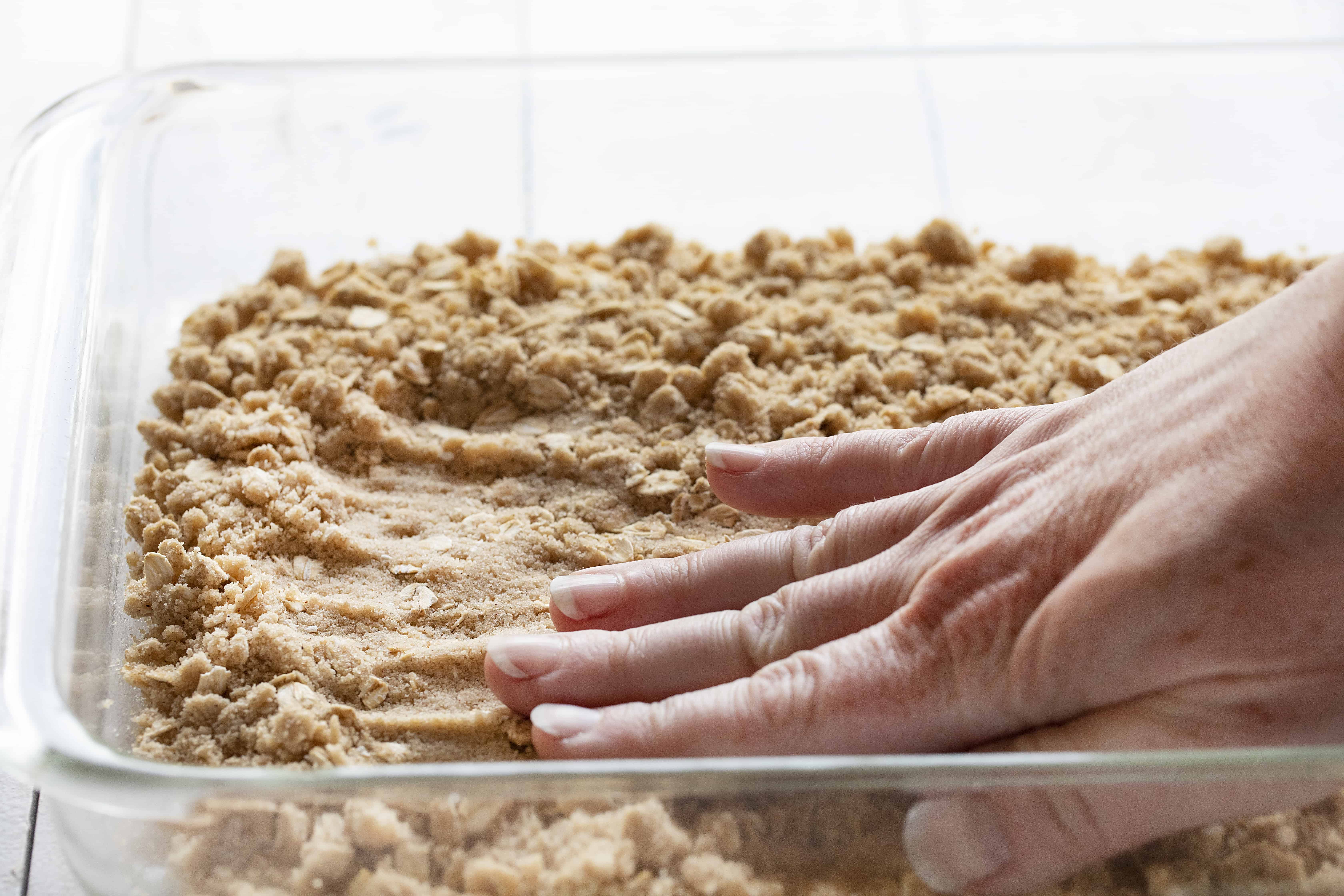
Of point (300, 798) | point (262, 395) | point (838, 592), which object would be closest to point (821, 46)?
point (262, 395)

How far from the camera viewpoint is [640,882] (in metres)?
0.64

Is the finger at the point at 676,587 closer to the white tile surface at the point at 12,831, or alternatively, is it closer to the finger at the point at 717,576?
the finger at the point at 717,576

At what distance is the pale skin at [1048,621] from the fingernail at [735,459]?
8 cm

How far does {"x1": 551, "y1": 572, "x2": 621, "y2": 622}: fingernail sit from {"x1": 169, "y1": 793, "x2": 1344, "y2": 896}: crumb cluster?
18cm

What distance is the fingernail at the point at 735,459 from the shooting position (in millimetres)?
865

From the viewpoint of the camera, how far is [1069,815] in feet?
2.01

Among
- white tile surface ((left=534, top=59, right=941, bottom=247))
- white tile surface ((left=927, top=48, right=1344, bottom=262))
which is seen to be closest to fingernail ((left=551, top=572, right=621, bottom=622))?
white tile surface ((left=534, top=59, right=941, bottom=247))

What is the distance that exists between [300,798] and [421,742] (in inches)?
5.4

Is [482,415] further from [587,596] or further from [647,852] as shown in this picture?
[647,852]

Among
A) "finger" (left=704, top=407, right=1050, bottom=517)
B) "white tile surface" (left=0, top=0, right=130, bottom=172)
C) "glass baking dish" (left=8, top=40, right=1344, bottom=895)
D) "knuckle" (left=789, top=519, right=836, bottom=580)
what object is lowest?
"knuckle" (left=789, top=519, right=836, bottom=580)

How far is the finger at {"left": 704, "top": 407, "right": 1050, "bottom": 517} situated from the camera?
0.86 metres

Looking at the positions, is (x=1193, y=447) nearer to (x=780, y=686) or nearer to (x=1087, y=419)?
(x=1087, y=419)

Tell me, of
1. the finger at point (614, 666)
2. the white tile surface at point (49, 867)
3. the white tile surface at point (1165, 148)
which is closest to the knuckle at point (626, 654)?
the finger at point (614, 666)

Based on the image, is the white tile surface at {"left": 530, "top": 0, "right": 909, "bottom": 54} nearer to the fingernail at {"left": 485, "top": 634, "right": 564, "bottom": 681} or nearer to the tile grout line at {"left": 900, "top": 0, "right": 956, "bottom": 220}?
the tile grout line at {"left": 900, "top": 0, "right": 956, "bottom": 220}
